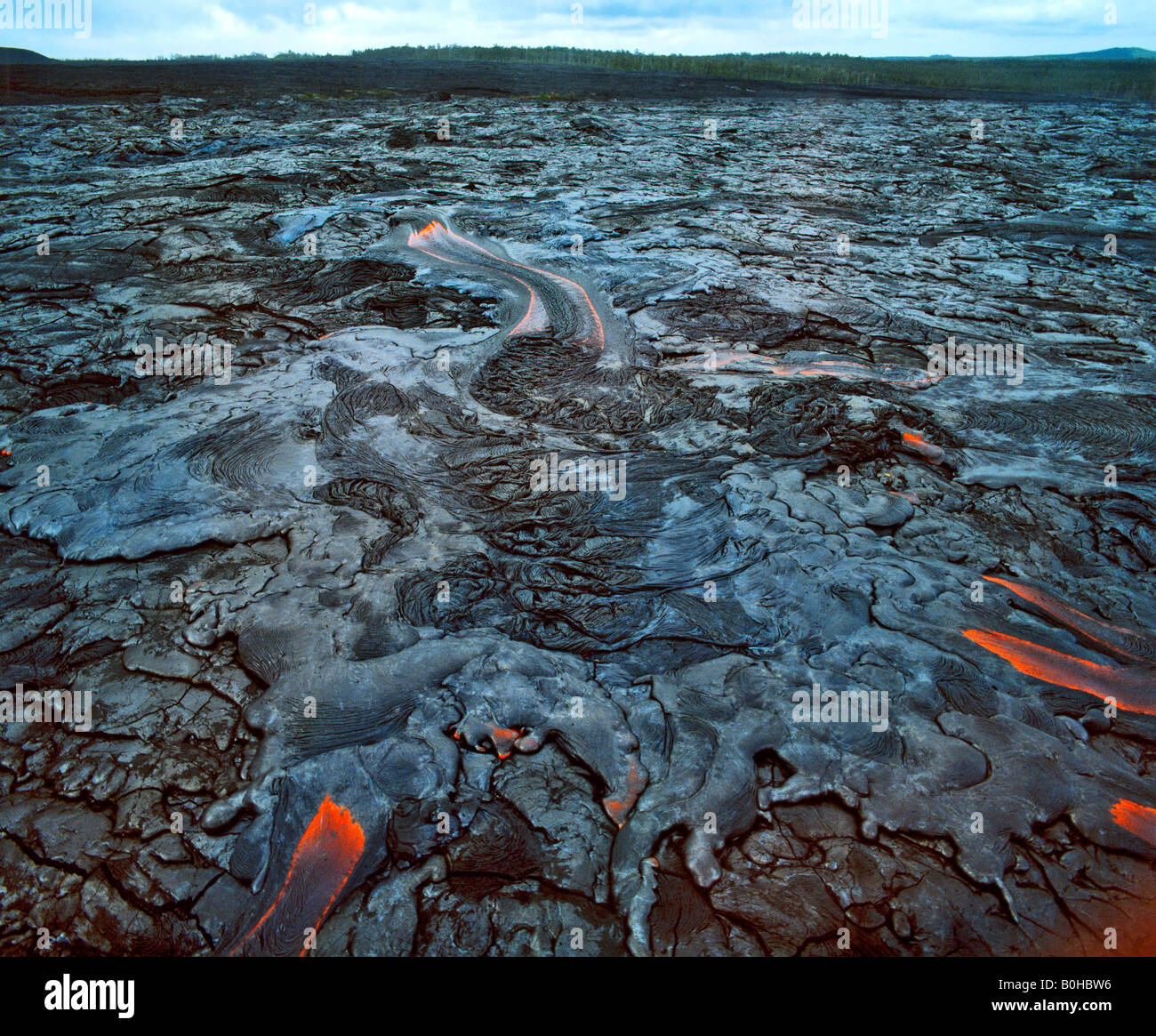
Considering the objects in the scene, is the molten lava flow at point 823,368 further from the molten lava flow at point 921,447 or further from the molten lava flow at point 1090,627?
the molten lava flow at point 1090,627

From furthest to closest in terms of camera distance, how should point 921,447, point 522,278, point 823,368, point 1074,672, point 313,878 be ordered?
point 522,278 → point 823,368 → point 921,447 → point 1074,672 → point 313,878

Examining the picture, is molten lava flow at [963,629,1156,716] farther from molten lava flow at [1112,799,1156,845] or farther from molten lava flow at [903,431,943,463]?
molten lava flow at [903,431,943,463]

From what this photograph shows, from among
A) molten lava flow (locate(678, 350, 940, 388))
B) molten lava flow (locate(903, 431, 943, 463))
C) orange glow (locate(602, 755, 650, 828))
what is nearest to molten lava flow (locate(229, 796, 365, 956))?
orange glow (locate(602, 755, 650, 828))

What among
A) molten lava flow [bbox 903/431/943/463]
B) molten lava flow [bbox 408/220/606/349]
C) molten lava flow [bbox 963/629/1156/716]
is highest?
molten lava flow [bbox 408/220/606/349]

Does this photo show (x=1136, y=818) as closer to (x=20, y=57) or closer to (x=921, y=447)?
(x=921, y=447)

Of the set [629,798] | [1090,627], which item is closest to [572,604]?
[629,798]

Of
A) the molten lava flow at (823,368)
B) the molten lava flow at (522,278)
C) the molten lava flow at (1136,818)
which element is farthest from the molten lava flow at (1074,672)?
the molten lava flow at (522,278)

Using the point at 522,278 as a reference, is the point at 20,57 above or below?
above
